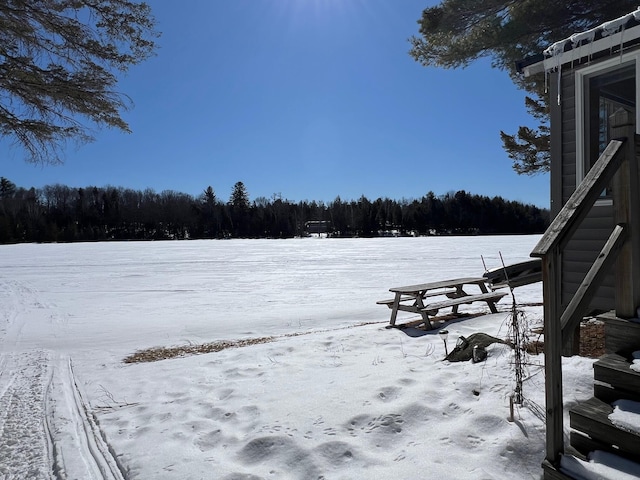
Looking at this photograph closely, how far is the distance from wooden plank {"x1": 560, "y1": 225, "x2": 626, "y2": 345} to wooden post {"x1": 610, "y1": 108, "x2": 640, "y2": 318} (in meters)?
0.07

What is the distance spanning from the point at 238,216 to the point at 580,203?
273ft

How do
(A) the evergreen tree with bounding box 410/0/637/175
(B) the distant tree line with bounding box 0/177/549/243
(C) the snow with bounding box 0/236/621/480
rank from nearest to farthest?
(C) the snow with bounding box 0/236/621/480 → (A) the evergreen tree with bounding box 410/0/637/175 → (B) the distant tree line with bounding box 0/177/549/243

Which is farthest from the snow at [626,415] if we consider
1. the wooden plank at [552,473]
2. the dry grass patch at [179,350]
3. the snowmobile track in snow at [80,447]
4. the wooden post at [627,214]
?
the dry grass patch at [179,350]

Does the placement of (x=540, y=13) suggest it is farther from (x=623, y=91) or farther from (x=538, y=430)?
(x=538, y=430)

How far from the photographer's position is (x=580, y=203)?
2.19 metres

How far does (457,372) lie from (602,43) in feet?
14.3

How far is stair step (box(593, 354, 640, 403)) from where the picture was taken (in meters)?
2.22

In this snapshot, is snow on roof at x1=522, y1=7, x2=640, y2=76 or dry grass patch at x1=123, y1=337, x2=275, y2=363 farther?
dry grass patch at x1=123, y1=337, x2=275, y2=363

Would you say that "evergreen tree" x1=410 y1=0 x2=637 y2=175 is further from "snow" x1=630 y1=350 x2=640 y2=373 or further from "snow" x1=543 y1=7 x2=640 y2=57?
"snow" x1=630 y1=350 x2=640 y2=373

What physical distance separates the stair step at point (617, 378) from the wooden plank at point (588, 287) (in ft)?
0.86

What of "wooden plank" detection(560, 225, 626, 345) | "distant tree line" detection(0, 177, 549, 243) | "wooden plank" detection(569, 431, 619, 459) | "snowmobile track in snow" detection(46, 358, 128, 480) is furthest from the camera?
"distant tree line" detection(0, 177, 549, 243)

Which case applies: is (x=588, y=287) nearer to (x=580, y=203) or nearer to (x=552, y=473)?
(x=580, y=203)

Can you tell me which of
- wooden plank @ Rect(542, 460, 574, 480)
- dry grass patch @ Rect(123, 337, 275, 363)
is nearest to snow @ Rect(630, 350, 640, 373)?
wooden plank @ Rect(542, 460, 574, 480)

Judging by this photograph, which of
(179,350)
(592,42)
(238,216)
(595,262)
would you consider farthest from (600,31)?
(238,216)
